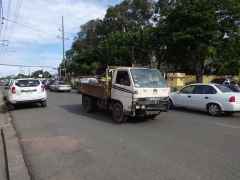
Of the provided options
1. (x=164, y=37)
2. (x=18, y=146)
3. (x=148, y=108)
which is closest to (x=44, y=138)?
(x=18, y=146)

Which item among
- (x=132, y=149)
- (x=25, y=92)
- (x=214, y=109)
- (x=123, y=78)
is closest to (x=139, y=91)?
(x=123, y=78)

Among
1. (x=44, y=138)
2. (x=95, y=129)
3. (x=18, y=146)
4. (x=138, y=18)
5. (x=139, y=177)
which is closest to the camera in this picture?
(x=139, y=177)

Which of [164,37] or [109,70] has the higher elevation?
[164,37]

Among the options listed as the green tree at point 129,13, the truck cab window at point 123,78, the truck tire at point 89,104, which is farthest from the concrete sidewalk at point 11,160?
the green tree at point 129,13

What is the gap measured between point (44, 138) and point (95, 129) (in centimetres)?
165

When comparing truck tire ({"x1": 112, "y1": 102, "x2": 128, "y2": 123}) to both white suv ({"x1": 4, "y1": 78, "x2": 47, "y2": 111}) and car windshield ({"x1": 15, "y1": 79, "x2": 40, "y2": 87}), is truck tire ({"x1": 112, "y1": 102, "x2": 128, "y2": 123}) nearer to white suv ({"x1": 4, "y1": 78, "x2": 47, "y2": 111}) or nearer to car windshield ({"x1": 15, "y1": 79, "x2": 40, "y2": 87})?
white suv ({"x1": 4, "y1": 78, "x2": 47, "y2": 111})

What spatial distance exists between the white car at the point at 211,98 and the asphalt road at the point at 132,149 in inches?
46.4

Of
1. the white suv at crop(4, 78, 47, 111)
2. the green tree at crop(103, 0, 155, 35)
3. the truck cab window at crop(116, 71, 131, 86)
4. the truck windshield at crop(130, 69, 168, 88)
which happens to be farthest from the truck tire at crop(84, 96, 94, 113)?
the green tree at crop(103, 0, 155, 35)

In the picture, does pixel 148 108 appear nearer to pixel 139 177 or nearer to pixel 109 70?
pixel 109 70

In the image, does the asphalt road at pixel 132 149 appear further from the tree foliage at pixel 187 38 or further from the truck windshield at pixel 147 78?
the tree foliage at pixel 187 38

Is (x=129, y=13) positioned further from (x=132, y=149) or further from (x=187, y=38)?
(x=132, y=149)

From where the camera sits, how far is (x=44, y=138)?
255 inches

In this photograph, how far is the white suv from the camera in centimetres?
1174

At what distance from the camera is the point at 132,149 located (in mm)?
5383
